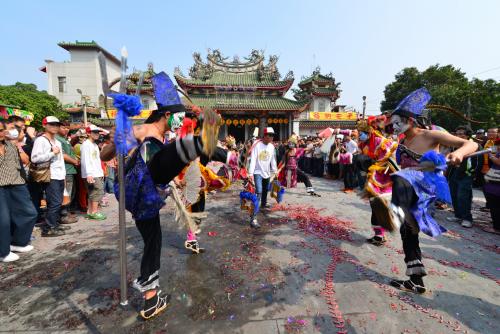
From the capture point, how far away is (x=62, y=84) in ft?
124

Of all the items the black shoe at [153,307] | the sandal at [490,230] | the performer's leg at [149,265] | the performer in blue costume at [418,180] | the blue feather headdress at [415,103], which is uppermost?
the blue feather headdress at [415,103]

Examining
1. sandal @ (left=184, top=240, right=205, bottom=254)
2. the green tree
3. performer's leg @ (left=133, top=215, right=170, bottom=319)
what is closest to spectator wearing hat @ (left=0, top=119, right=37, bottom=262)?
sandal @ (left=184, top=240, right=205, bottom=254)

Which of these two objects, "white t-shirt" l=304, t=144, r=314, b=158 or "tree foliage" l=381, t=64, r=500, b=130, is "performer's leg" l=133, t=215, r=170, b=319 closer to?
"white t-shirt" l=304, t=144, r=314, b=158

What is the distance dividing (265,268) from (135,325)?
5.48 ft

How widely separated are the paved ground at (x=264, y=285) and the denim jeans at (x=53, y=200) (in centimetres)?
42

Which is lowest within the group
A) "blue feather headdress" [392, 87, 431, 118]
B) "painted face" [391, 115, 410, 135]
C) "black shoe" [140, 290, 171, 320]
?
"black shoe" [140, 290, 171, 320]

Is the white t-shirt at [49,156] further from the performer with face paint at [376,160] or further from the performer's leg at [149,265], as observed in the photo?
the performer with face paint at [376,160]

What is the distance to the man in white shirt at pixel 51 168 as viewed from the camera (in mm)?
4496

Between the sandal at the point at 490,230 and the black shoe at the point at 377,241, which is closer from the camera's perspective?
the black shoe at the point at 377,241

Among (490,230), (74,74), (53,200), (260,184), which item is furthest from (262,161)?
(74,74)

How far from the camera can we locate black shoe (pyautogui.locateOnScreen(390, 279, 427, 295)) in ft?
9.37

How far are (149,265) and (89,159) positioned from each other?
401cm

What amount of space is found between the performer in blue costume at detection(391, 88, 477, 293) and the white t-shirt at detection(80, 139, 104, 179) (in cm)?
562

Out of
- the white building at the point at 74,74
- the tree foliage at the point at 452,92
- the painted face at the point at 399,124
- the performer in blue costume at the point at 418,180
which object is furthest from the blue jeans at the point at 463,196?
the white building at the point at 74,74
